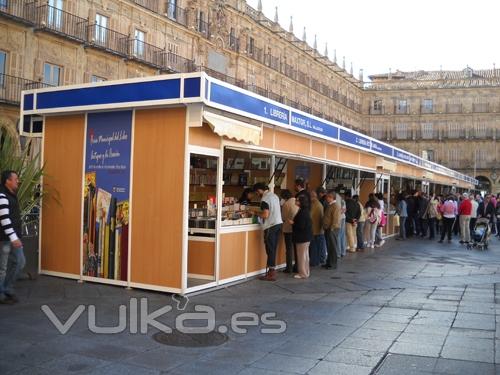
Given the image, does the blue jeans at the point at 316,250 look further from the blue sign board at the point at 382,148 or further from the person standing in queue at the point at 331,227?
the blue sign board at the point at 382,148

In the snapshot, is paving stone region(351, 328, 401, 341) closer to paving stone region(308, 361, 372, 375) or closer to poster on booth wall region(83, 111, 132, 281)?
paving stone region(308, 361, 372, 375)

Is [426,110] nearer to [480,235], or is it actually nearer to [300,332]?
[480,235]

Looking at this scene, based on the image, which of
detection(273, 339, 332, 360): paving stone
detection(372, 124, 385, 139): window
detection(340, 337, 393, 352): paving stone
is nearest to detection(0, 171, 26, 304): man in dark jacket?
detection(273, 339, 332, 360): paving stone

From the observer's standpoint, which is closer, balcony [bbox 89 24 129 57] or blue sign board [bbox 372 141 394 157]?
blue sign board [bbox 372 141 394 157]

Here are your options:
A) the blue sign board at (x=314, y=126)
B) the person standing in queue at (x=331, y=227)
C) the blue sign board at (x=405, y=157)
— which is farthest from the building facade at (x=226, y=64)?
the blue sign board at (x=405, y=157)

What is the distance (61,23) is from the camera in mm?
27359

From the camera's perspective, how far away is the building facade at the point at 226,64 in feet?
84.7

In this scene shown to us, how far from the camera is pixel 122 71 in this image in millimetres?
30828

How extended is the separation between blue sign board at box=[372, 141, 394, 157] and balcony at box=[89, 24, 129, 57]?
17012 mm

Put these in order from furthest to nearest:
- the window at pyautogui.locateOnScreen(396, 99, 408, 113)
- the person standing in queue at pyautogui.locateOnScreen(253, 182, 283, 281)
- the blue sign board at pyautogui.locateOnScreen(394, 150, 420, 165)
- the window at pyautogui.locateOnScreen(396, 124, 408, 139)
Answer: the window at pyautogui.locateOnScreen(396, 99, 408, 113), the window at pyautogui.locateOnScreen(396, 124, 408, 139), the blue sign board at pyautogui.locateOnScreen(394, 150, 420, 165), the person standing in queue at pyautogui.locateOnScreen(253, 182, 283, 281)

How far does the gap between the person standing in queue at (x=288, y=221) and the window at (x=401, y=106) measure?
219 feet

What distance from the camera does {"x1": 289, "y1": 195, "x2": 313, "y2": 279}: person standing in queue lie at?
32.8ft

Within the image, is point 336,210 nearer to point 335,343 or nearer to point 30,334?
point 335,343

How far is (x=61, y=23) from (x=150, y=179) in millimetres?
22022
